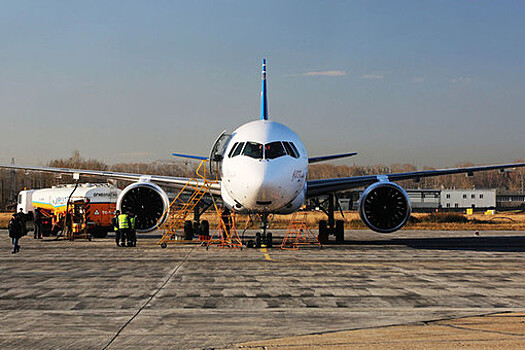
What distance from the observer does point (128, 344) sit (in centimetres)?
672

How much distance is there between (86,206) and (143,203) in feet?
23.1

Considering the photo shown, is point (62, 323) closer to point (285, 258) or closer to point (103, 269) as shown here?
point (103, 269)

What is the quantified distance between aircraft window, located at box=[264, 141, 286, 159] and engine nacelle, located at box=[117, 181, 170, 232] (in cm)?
613

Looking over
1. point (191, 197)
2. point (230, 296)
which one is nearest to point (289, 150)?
point (191, 197)

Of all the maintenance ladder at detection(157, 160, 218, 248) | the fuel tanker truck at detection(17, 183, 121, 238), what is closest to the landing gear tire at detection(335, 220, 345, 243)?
the maintenance ladder at detection(157, 160, 218, 248)

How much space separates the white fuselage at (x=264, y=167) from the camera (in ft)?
59.4

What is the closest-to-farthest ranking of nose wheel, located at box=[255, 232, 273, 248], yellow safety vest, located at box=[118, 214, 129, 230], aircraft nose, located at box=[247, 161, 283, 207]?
1. aircraft nose, located at box=[247, 161, 283, 207]
2. nose wheel, located at box=[255, 232, 273, 248]
3. yellow safety vest, located at box=[118, 214, 129, 230]

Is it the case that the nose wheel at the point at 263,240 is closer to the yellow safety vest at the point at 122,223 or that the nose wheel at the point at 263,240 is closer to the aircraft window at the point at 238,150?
the aircraft window at the point at 238,150

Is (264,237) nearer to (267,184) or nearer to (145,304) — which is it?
(267,184)

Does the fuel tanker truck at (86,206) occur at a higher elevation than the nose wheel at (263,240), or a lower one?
higher

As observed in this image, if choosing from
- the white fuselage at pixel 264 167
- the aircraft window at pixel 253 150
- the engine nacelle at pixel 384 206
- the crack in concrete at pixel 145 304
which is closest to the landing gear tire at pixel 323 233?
the engine nacelle at pixel 384 206

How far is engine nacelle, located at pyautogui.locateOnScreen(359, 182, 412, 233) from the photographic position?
21984 millimetres

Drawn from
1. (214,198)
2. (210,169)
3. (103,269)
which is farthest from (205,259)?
(214,198)

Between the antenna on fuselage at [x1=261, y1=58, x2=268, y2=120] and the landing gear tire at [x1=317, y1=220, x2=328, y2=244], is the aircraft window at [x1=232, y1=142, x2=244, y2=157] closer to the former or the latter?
the antenna on fuselage at [x1=261, y1=58, x2=268, y2=120]
